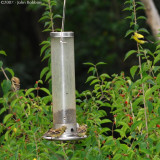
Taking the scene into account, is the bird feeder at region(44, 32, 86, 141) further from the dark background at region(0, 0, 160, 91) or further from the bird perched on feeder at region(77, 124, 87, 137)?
the dark background at region(0, 0, 160, 91)

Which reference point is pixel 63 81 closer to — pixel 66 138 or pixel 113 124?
pixel 66 138

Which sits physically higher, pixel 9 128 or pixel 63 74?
pixel 63 74

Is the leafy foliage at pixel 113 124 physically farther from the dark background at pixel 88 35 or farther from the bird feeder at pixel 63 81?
the dark background at pixel 88 35

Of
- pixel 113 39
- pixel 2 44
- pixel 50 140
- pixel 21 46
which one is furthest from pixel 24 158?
pixel 21 46

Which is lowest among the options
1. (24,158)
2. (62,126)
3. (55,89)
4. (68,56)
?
(24,158)

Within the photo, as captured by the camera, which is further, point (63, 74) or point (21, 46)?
point (21, 46)

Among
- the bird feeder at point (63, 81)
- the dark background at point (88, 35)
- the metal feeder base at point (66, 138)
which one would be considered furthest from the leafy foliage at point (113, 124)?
the dark background at point (88, 35)

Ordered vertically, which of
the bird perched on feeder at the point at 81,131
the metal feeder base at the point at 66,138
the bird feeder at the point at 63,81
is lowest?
the metal feeder base at the point at 66,138

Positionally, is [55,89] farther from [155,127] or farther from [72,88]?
[155,127]

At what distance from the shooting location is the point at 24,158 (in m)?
3.96

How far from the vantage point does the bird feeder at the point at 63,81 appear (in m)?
3.96

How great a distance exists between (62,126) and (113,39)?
33.0 feet

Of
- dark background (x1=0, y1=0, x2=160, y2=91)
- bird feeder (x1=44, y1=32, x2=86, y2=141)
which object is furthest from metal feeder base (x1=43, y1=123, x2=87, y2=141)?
dark background (x1=0, y1=0, x2=160, y2=91)

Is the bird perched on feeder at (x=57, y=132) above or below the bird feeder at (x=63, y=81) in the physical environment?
below
